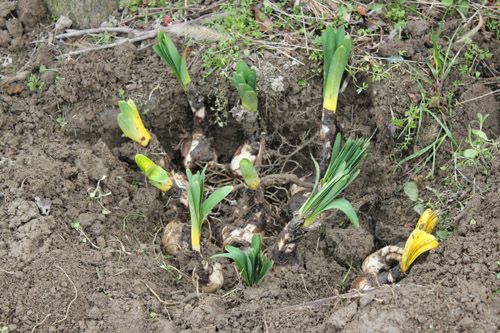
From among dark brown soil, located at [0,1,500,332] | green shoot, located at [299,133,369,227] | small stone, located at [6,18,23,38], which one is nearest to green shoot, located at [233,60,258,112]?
dark brown soil, located at [0,1,500,332]

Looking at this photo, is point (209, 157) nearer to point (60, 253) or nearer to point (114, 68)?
point (114, 68)

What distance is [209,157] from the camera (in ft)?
8.88

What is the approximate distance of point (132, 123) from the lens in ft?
7.95

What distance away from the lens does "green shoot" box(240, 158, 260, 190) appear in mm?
2246

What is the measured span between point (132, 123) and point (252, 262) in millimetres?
704

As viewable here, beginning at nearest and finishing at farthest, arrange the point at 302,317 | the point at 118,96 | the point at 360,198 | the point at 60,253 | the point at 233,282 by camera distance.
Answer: the point at 302,317
the point at 60,253
the point at 233,282
the point at 360,198
the point at 118,96

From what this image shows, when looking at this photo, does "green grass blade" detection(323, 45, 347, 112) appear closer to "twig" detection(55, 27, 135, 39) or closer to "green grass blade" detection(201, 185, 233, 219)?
"green grass blade" detection(201, 185, 233, 219)

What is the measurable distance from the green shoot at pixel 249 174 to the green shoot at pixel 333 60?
17.0 inches

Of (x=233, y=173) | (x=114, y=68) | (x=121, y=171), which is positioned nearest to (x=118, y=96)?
(x=114, y=68)

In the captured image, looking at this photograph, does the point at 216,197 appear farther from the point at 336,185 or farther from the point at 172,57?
the point at 172,57

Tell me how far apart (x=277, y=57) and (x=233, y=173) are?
523 millimetres

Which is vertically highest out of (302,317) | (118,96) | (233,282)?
(118,96)

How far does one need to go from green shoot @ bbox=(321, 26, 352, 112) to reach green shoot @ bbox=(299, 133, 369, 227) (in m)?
0.23

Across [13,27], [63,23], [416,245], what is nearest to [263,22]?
[63,23]
